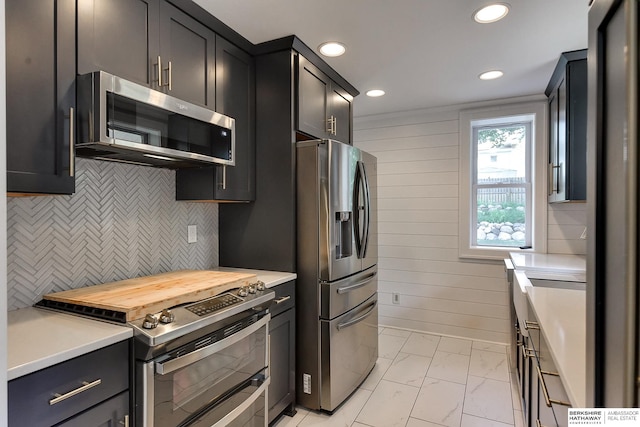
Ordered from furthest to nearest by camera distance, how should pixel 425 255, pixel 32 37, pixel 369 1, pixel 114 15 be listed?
pixel 425 255
pixel 369 1
pixel 114 15
pixel 32 37

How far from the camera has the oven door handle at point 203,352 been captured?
1294 mm

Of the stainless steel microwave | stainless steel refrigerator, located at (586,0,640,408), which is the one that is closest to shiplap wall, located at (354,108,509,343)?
the stainless steel microwave

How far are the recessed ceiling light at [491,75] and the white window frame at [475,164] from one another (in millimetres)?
691

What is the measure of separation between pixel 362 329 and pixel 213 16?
2.30 meters

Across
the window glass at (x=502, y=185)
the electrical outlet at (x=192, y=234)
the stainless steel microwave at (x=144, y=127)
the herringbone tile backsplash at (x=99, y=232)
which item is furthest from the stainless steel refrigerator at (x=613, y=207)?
the window glass at (x=502, y=185)

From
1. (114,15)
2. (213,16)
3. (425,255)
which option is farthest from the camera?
(425,255)

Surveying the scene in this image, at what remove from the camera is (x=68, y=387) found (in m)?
1.07

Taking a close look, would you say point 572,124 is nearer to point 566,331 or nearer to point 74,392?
point 566,331

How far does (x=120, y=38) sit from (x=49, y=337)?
49.3 inches

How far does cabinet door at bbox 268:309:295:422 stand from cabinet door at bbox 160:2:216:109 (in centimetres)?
137

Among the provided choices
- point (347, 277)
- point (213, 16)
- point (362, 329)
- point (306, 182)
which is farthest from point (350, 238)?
point (213, 16)

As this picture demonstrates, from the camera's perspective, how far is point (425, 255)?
3.77 m

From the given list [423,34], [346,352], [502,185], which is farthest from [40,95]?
[502,185]

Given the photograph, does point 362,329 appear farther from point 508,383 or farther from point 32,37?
point 32,37
